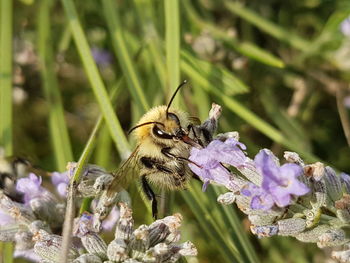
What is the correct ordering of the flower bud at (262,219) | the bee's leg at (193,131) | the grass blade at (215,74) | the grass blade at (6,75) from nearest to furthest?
the flower bud at (262,219)
the bee's leg at (193,131)
the grass blade at (6,75)
the grass blade at (215,74)

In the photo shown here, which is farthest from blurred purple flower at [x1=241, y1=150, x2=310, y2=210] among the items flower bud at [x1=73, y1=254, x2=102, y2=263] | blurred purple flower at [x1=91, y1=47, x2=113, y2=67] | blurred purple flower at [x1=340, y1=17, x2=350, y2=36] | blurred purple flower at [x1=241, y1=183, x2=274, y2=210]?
blurred purple flower at [x1=91, y1=47, x2=113, y2=67]

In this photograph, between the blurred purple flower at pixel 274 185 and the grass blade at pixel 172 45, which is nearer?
the blurred purple flower at pixel 274 185

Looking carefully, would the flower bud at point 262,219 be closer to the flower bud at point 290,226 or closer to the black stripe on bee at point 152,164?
the flower bud at point 290,226

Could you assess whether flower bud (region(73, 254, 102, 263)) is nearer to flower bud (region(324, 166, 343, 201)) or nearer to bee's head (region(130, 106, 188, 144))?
bee's head (region(130, 106, 188, 144))

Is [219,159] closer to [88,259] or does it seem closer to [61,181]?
[88,259]

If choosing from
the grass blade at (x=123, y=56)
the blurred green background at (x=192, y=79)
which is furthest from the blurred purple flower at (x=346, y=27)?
the grass blade at (x=123, y=56)

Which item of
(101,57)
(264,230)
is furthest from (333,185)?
(101,57)

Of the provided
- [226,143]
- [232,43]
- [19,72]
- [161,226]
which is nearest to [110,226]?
[161,226]
